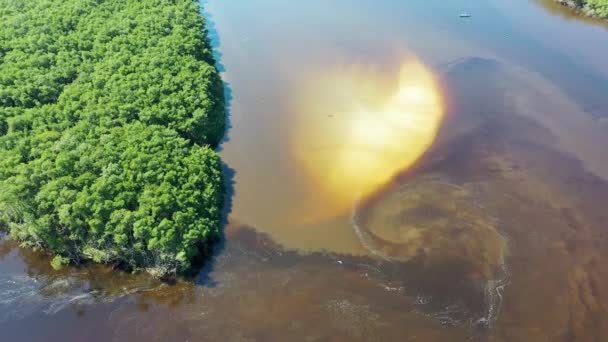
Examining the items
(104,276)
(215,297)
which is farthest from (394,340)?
(104,276)

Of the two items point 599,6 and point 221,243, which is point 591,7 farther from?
point 221,243

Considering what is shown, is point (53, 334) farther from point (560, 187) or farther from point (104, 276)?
point (560, 187)

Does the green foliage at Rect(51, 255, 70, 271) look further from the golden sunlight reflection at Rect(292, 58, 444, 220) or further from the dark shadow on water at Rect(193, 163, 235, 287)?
the golden sunlight reflection at Rect(292, 58, 444, 220)

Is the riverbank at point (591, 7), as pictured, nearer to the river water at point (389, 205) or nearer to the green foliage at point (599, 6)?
the green foliage at point (599, 6)

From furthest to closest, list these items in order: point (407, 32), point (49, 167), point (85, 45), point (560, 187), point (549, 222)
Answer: point (407, 32), point (85, 45), point (560, 187), point (549, 222), point (49, 167)

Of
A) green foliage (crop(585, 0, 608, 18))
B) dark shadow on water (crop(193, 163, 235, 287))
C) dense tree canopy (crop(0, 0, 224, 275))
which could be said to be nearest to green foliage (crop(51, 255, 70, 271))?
dense tree canopy (crop(0, 0, 224, 275))

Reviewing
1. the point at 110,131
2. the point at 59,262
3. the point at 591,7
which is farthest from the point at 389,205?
the point at 591,7
